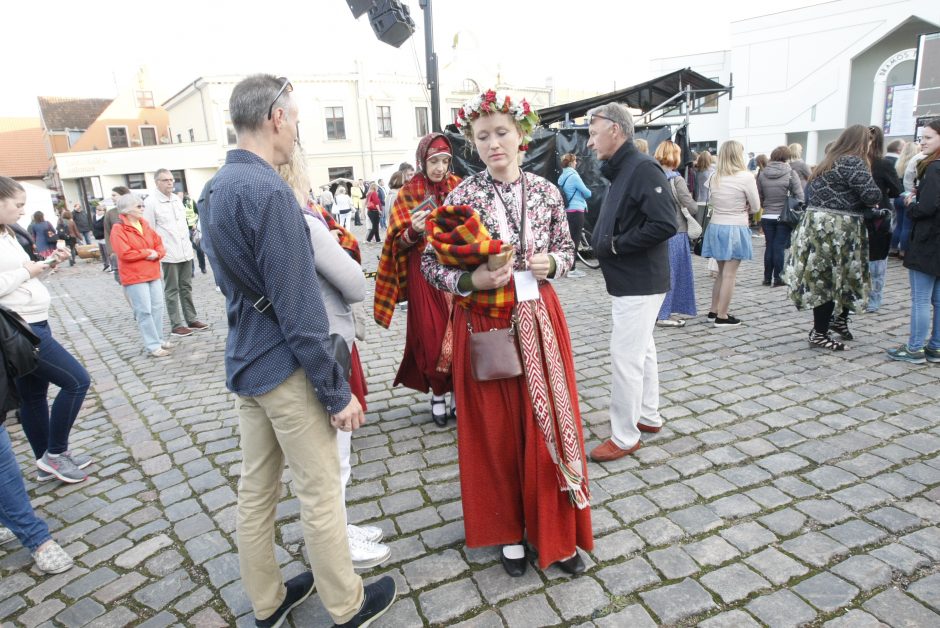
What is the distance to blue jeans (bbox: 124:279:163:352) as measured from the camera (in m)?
6.39

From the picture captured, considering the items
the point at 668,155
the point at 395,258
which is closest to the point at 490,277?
the point at 395,258

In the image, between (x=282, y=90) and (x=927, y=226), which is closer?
(x=282, y=90)

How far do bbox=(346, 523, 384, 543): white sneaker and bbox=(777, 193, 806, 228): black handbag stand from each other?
7253 mm

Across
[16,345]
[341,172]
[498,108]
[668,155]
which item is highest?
[341,172]

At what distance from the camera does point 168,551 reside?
2.94 meters

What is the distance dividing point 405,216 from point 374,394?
1.73m

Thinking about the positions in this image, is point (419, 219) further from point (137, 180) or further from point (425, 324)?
point (137, 180)

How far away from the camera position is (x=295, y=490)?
2.13 meters

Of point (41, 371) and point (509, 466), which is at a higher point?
point (41, 371)

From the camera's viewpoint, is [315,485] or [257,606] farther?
[257,606]

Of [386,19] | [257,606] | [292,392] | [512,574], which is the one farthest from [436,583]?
[386,19]

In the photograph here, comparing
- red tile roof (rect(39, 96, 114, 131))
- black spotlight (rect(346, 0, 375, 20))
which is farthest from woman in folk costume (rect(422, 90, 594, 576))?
red tile roof (rect(39, 96, 114, 131))

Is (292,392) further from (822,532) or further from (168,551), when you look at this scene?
(822,532)

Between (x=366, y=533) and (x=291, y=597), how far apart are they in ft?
1.73
